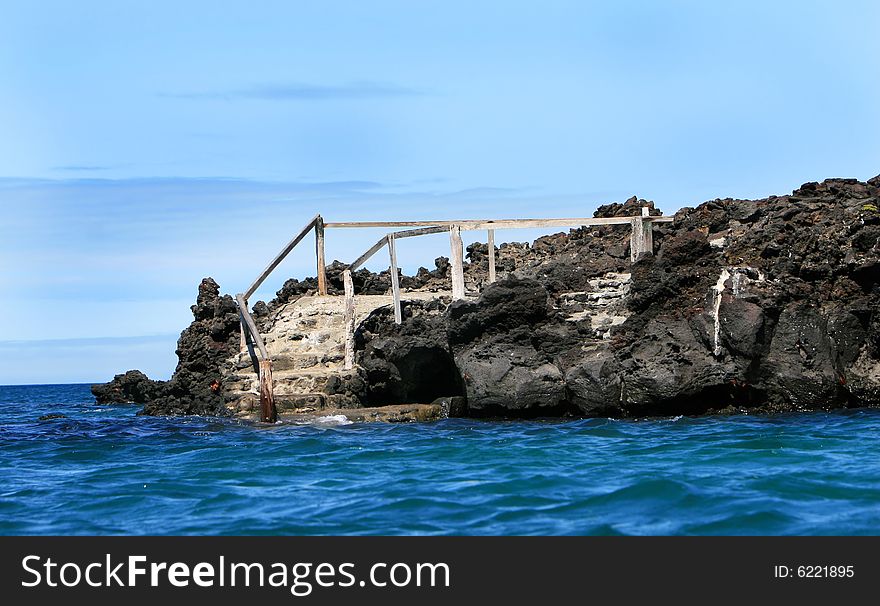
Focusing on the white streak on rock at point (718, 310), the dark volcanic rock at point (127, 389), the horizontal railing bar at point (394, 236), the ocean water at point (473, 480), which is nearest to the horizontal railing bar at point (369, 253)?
the horizontal railing bar at point (394, 236)

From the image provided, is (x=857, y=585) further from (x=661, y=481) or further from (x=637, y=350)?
(x=637, y=350)

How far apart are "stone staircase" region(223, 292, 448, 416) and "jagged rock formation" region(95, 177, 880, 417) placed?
0.13ft

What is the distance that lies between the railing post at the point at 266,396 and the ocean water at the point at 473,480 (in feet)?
4.43

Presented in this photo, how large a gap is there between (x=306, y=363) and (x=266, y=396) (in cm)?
221

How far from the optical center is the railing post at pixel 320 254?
24.1 meters

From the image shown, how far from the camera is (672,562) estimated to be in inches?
320

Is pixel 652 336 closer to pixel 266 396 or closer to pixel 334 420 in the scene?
pixel 334 420

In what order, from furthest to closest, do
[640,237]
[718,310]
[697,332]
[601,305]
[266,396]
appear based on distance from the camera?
[640,237] < [601,305] < [266,396] < [697,332] < [718,310]

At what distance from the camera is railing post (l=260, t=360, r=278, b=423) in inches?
760

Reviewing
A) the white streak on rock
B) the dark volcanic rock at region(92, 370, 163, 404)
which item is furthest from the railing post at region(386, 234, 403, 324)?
the dark volcanic rock at region(92, 370, 163, 404)

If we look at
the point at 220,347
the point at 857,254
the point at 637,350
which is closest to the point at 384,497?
the point at 637,350

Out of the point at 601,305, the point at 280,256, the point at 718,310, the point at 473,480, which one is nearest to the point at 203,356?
the point at 280,256

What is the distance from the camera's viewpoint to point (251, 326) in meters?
21.2

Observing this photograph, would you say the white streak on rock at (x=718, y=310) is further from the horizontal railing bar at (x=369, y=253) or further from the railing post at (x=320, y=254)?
the railing post at (x=320, y=254)
